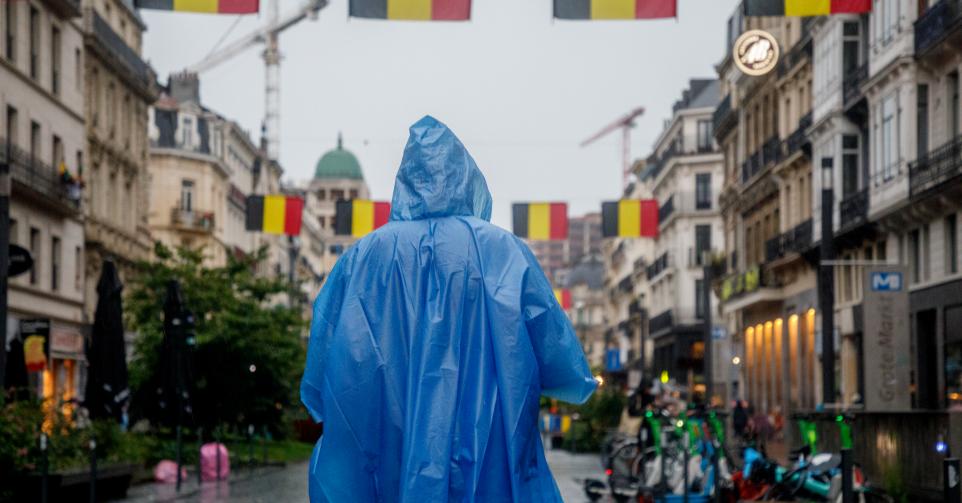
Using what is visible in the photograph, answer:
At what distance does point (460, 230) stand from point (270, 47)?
513ft

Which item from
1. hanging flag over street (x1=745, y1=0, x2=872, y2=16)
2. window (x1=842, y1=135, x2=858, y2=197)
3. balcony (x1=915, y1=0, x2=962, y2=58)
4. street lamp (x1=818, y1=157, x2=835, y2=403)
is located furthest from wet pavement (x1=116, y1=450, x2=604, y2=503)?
window (x1=842, y1=135, x2=858, y2=197)

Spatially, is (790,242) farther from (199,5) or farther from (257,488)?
(199,5)

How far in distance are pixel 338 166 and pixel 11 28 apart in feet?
474

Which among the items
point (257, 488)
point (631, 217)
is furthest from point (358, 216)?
point (257, 488)

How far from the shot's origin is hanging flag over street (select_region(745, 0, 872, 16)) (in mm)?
18953

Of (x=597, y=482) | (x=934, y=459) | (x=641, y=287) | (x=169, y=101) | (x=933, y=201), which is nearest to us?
(x=934, y=459)

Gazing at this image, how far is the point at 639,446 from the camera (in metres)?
24.5

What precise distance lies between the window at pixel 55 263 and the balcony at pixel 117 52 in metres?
7.19

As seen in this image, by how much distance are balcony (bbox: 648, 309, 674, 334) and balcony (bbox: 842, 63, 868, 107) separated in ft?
178

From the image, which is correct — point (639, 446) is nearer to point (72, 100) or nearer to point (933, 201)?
point (933, 201)

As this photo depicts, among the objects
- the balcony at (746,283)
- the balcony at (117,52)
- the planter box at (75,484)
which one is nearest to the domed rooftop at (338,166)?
the balcony at (746,283)

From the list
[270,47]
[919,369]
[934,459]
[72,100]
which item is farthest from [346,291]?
[270,47]

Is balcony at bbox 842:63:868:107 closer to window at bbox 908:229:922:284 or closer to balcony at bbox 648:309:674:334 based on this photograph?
window at bbox 908:229:922:284

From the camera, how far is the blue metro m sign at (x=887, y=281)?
29.6 m
